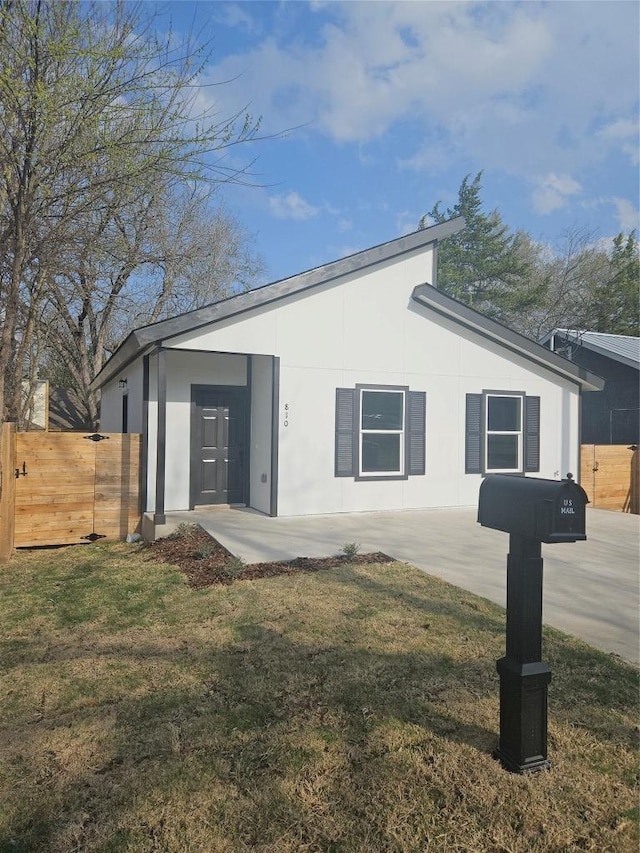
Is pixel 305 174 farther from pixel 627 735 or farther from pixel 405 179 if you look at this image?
pixel 405 179

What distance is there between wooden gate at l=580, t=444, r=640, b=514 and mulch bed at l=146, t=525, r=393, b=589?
6.98 m

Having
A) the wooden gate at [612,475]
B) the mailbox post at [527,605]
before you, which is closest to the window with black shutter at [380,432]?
the wooden gate at [612,475]

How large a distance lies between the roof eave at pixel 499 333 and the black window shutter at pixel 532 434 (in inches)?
33.0

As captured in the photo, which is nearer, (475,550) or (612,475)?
(475,550)

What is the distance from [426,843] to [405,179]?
1539 cm

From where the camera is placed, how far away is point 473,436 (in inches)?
396

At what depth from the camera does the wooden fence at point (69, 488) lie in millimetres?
6992

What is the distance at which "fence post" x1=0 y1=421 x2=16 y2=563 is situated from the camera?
6.34 m

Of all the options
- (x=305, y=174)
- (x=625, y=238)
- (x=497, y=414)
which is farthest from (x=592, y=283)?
(x=305, y=174)

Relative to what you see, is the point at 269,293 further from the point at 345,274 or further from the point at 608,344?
the point at 608,344

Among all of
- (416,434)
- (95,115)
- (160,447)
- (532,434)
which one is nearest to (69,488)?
(160,447)

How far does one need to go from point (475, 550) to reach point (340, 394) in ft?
11.6

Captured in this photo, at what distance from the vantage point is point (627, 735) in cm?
252

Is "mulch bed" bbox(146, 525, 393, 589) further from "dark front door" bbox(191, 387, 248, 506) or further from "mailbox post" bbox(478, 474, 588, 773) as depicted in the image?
"mailbox post" bbox(478, 474, 588, 773)
